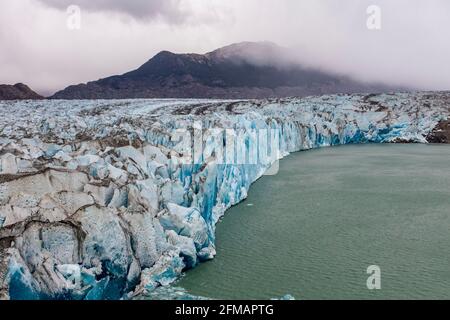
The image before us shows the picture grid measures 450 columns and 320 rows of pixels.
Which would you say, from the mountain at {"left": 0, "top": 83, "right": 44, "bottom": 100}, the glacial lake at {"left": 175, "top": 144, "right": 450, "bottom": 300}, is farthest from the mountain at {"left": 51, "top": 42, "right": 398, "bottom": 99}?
the glacial lake at {"left": 175, "top": 144, "right": 450, "bottom": 300}

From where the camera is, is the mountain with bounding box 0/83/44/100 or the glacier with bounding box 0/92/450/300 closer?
the glacier with bounding box 0/92/450/300

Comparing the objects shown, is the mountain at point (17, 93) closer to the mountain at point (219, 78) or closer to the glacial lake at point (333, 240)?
the mountain at point (219, 78)

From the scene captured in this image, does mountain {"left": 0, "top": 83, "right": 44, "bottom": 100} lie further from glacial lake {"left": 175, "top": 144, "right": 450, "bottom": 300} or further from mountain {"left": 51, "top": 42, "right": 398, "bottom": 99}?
glacial lake {"left": 175, "top": 144, "right": 450, "bottom": 300}

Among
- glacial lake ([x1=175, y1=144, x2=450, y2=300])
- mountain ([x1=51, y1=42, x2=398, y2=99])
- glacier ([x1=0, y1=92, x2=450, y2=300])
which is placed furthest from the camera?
mountain ([x1=51, y1=42, x2=398, y2=99])

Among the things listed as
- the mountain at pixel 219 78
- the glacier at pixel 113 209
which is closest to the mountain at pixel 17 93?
the mountain at pixel 219 78

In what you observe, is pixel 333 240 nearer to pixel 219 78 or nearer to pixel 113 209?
pixel 113 209

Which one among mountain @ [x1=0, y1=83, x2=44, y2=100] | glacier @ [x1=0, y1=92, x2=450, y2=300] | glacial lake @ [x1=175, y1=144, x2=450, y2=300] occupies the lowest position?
glacial lake @ [x1=175, y1=144, x2=450, y2=300]
